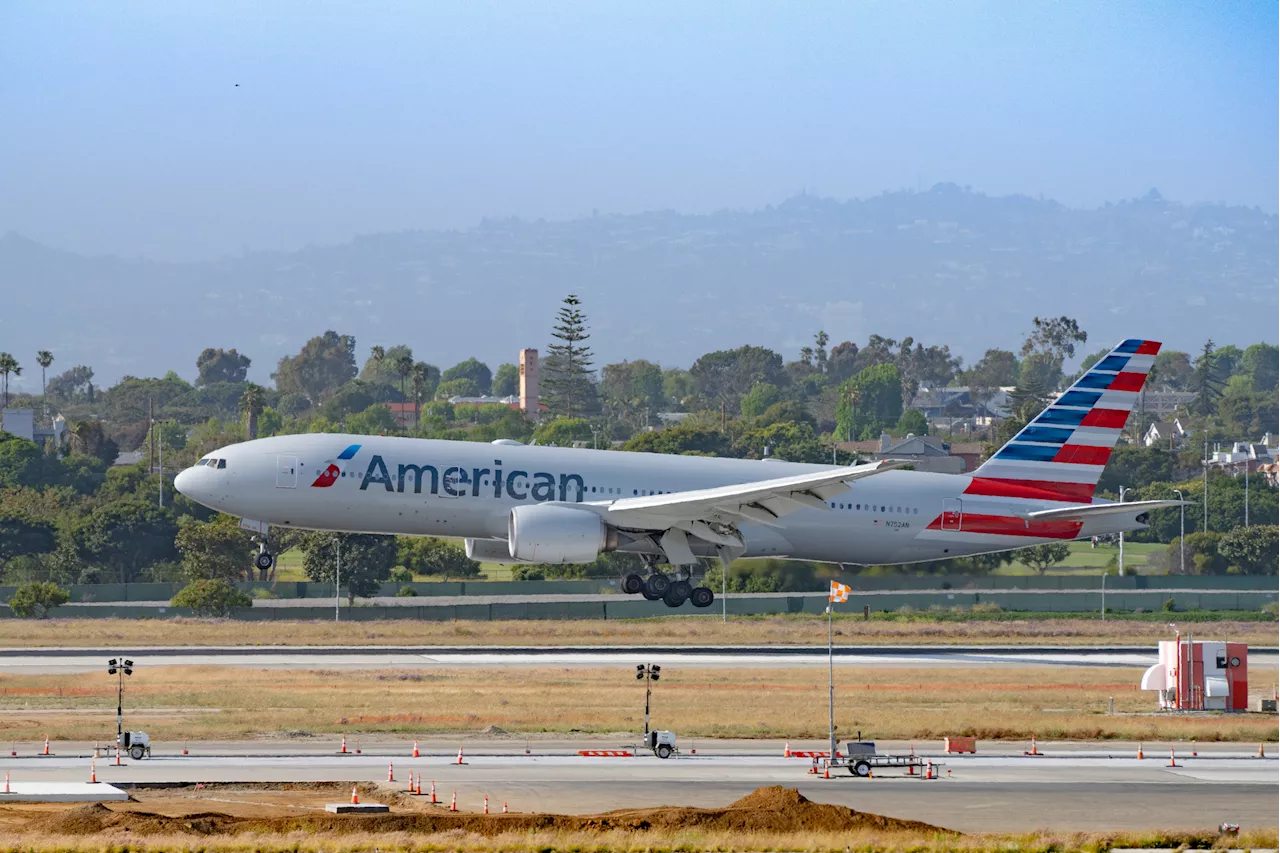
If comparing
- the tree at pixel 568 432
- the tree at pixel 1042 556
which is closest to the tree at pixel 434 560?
the tree at pixel 1042 556

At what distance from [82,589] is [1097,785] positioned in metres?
60.7

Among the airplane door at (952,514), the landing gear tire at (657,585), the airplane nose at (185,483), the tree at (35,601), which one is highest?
the airplane nose at (185,483)

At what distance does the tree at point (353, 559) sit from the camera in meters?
86.9

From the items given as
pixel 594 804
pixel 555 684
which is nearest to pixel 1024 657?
pixel 555 684

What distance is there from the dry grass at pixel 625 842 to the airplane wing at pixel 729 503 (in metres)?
26.1

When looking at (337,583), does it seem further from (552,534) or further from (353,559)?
(552,534)

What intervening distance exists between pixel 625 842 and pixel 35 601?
54.5 meters

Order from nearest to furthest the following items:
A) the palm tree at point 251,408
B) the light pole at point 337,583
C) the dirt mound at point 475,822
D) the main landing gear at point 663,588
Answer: the dirt mound at point 475,822 → the main landing gear at point 663,588 → the light pole at point 337,583 → the palm tree at point 251,408

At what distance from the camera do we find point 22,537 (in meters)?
98.8

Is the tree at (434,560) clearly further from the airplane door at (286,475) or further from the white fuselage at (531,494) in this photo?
the airplane door at (286,475)

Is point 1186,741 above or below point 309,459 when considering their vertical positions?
below

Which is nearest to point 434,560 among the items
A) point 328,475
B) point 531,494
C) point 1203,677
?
point 531,494

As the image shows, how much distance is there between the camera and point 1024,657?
2203 inches

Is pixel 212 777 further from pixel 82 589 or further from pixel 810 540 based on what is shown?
pixel 82 589
